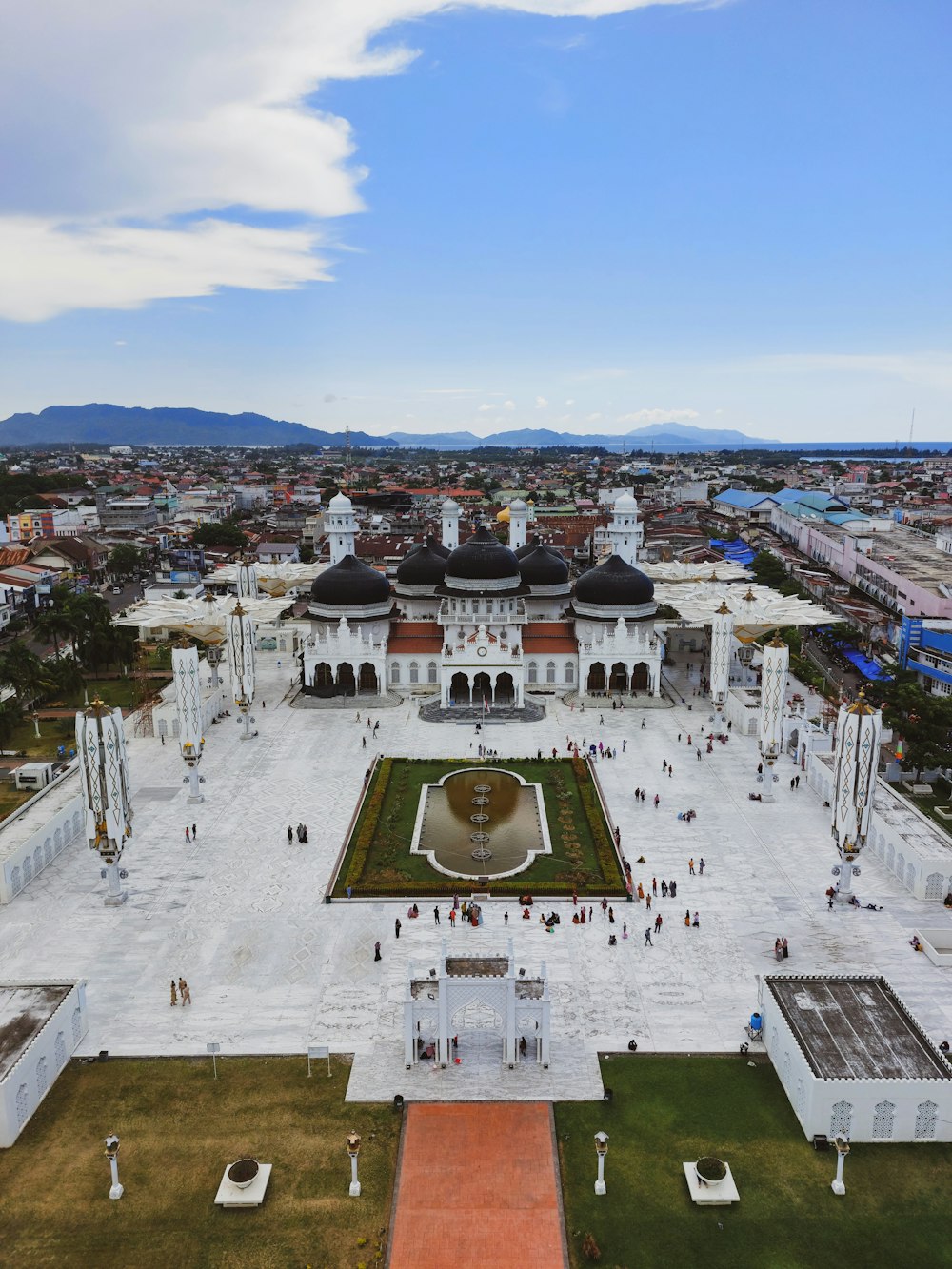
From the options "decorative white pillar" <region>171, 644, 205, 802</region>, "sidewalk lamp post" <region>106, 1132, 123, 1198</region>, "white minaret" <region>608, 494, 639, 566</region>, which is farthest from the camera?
"white minaret" <region>608, 494, 639, 566</region>

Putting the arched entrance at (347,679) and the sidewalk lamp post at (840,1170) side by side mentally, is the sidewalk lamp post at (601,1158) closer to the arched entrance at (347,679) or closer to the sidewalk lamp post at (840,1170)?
the sidewalk lamp post at (840,1170)

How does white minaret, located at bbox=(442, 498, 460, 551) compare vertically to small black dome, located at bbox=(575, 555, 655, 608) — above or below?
above

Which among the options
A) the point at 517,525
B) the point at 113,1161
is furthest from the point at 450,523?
the point at 113,1161

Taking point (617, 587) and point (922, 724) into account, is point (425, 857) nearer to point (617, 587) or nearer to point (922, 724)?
point (922, 724)

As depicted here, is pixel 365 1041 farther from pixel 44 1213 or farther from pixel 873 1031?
pixel 873 1031

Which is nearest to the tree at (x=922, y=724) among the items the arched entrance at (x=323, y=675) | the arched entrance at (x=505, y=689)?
the arched entrance at (x=505, y=689)

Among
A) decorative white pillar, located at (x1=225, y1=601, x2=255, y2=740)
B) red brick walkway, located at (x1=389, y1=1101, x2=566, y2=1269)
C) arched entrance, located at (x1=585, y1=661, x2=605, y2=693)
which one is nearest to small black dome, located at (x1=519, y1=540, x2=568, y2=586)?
arched entrance, located at (x1=585, y1=661, x2=605, y2=693)

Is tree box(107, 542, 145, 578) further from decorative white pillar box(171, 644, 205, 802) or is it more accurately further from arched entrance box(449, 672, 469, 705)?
decorative white pillar box(171, 644, 205, 802)
